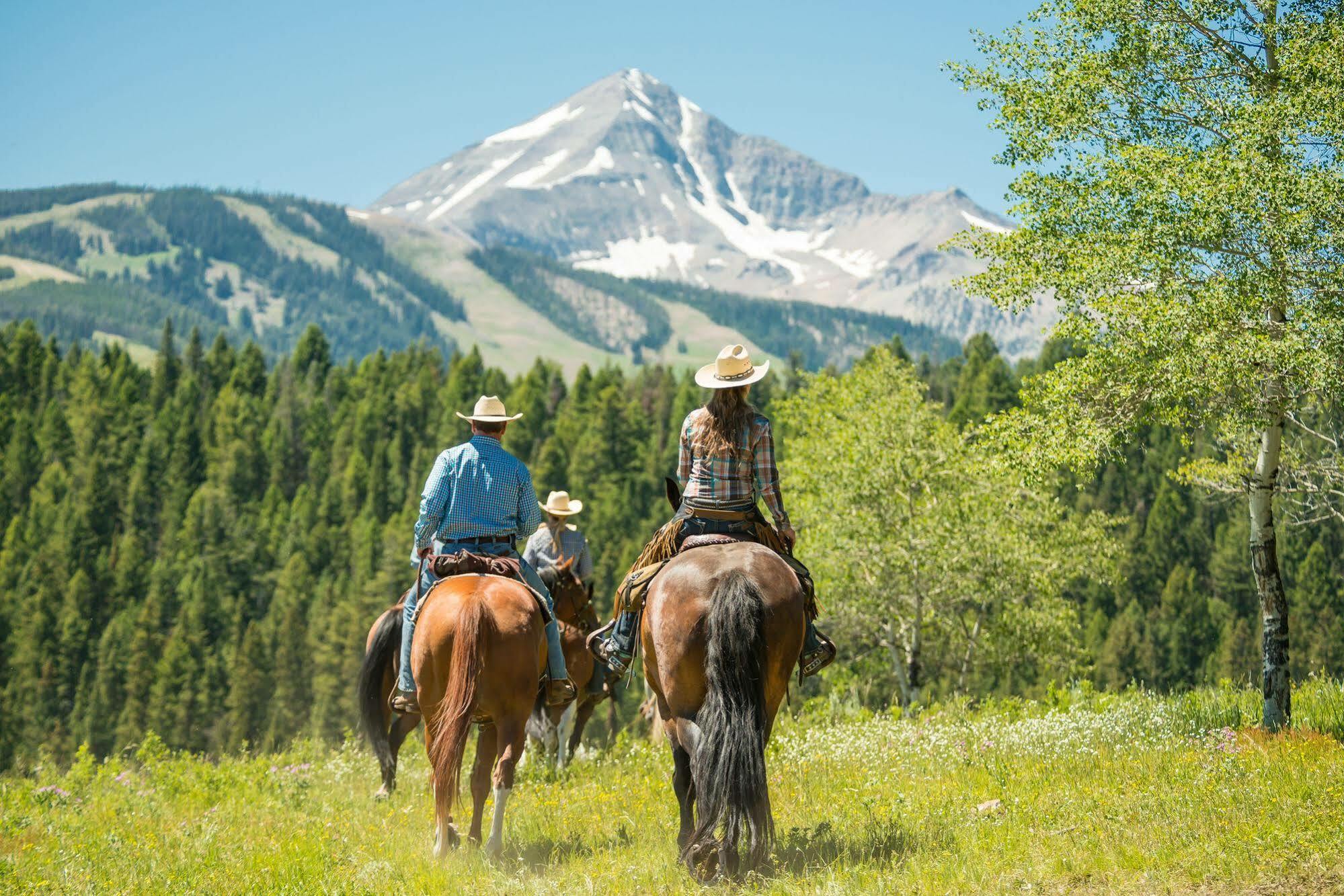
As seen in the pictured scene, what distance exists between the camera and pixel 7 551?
12850 centimetres

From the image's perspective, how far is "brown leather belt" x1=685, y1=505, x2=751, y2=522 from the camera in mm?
9516

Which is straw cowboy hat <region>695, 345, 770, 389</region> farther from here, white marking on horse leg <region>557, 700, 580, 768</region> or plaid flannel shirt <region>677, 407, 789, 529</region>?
white marking on horse leg <region>557, 700, 580, 768</region>

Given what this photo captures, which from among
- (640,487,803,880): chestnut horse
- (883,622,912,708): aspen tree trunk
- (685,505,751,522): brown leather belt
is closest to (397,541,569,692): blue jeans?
(640,487,803,880): chestnut horse

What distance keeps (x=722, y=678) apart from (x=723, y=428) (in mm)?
2119

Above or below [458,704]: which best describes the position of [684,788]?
below

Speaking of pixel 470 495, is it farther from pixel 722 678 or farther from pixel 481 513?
pixel 722 678

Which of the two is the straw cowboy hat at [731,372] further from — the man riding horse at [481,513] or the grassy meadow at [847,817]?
the grassy meadow at [847,817]

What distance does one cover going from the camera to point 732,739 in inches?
318

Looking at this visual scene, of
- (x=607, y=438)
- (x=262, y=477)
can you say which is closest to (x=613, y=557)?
(x=607, y=438)

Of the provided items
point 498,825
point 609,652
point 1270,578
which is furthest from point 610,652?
point 1270,578

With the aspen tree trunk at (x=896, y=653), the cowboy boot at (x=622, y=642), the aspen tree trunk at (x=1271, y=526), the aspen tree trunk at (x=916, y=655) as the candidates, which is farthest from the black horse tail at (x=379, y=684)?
the aspen tree trunk at (x=896, y=653)

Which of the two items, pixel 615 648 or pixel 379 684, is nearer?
pixel 615 648

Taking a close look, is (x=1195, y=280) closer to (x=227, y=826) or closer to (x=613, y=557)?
(x=227, y=826)

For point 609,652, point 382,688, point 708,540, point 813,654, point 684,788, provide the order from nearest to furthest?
point 684,788
point 708,540
point 813,654
point 609,652
point 382,688
